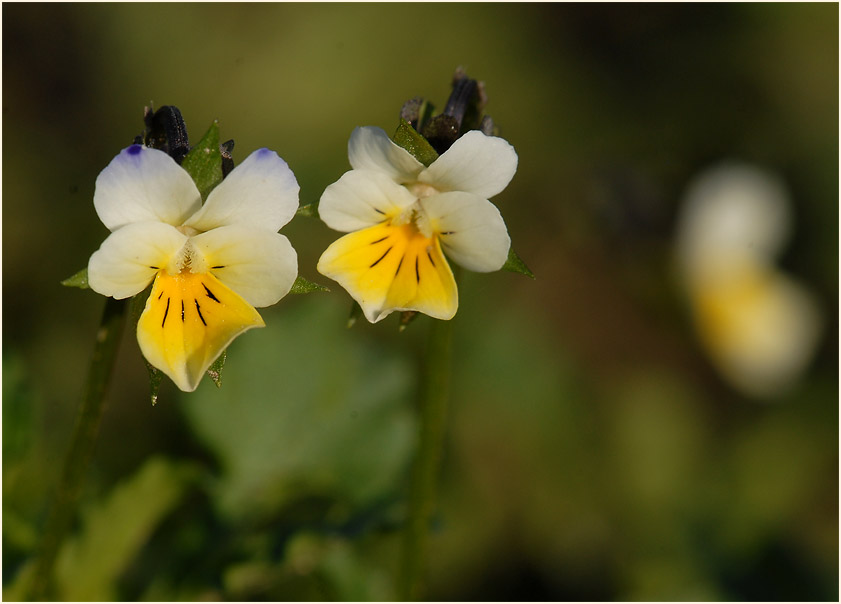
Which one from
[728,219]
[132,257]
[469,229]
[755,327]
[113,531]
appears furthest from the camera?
Answer: [755,327]

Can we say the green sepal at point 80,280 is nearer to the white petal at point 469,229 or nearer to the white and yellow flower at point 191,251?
the white and yellow flower at point 191,251

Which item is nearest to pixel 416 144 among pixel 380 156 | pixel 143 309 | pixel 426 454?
pixel 380 156

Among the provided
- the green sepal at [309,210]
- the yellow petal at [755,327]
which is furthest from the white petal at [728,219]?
the green sepal at [309,210]

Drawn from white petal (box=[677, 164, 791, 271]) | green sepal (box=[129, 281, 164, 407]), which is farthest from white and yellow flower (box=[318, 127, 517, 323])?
white petal (box=[677, 164, 791, 271])

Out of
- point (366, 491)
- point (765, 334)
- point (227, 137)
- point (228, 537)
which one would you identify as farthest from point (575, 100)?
point (228, 537)

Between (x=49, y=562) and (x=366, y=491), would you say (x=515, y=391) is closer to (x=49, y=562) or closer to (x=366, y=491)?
(x=366, y=491)

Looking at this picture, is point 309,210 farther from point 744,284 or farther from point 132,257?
point 744,284

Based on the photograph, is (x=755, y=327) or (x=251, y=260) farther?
(x=755, y=327)
